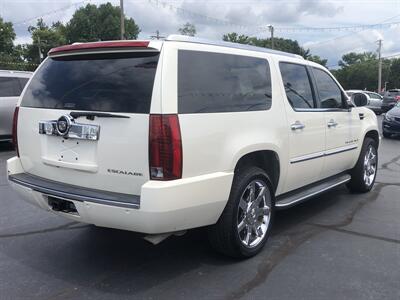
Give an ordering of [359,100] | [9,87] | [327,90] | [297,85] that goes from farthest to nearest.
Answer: [9,87], [359,100], [327,90], [297,85]

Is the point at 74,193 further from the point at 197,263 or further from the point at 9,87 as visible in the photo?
the point at 9,87

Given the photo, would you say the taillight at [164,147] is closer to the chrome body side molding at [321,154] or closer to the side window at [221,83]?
the side window at [221,83]

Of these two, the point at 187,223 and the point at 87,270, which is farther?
the point at 87,270

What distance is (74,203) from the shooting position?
367 cm

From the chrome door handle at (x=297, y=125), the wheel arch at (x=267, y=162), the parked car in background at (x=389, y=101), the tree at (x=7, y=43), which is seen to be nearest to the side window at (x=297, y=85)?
the chrome door handle at (x=297, y=125)

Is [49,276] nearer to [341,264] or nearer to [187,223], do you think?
[187,223]

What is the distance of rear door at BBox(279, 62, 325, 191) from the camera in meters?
4.81

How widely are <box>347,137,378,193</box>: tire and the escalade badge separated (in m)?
4.34

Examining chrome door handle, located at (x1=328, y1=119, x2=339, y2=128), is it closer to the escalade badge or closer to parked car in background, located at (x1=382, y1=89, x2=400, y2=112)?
the escalade badge

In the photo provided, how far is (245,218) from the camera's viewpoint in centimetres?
421

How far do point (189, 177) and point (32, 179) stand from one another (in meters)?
1.55

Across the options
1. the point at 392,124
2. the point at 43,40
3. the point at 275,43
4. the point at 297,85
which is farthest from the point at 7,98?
the point at 275,43

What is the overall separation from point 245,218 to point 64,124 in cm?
177

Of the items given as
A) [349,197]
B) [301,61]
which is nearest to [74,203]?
[301,61]
